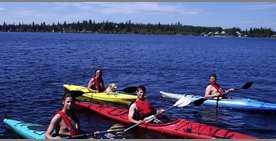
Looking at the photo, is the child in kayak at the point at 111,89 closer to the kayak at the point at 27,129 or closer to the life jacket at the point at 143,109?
the life jacket at the point at 143,109

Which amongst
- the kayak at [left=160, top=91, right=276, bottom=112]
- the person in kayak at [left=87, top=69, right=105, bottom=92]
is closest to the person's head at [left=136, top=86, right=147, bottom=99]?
the kayak at [left=160, top=91, right=276, bottom=112]

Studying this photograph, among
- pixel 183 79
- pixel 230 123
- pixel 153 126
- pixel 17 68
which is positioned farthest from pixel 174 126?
pixel 17 68

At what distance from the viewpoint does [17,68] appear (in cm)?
2944

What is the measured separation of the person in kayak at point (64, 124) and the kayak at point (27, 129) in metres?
1.87

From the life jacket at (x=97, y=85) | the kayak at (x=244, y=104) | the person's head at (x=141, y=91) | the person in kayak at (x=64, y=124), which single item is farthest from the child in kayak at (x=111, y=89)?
the person in kayak at (x=64, y=124)

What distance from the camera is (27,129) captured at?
10688 mm

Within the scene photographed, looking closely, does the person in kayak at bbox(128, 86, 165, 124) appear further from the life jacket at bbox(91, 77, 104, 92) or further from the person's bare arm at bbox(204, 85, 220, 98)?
the life jacket at bbox(91, 77, 104, 92)

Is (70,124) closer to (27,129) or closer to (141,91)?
(141,91)

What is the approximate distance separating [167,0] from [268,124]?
228 inches

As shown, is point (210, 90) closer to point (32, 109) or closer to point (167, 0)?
point (167, 0)

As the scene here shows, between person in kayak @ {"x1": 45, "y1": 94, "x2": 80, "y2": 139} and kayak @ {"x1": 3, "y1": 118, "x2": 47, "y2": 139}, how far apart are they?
6.13 feet

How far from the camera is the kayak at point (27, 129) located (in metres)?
10.1

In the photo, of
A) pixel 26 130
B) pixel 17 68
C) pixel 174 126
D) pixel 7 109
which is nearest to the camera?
pixel 26 130

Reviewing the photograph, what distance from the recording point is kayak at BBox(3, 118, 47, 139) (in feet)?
33.2
